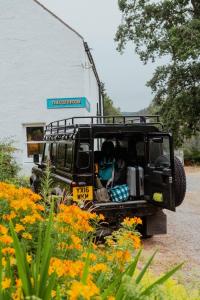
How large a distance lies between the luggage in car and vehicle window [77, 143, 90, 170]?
1.07 metres

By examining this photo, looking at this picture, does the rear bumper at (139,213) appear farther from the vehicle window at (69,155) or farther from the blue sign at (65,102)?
the blue sign at (65,102)

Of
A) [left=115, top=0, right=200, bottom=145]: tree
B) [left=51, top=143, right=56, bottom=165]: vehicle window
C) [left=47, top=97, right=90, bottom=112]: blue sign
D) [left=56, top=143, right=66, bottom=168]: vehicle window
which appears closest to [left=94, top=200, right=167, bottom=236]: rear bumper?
[left=56, top=143, right=66, bottom=168]: vehicle window

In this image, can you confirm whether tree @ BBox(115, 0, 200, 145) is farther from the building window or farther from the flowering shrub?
the flowering shrub

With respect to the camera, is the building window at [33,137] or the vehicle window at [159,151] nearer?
the vehicle window at [159,151]

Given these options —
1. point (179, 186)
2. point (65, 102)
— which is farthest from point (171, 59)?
point (179, 186)

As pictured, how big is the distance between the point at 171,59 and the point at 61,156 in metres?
18.5

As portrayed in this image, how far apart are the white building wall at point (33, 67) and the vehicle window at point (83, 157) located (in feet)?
30.4

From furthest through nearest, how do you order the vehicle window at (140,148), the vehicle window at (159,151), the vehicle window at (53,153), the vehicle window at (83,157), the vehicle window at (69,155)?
the vehicle window at (53,153), the vehicle window at (140,148), the vehicle window at (159,151), the vehicle window at (69,155), the vehicle window at (83,157)

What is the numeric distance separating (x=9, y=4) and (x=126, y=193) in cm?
1147

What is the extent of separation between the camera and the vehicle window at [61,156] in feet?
28.0

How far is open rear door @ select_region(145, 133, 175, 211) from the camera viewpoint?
24.5 ft

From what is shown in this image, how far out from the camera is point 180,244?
802 centimetres

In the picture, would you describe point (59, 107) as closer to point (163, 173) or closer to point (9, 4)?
point (9, 4)

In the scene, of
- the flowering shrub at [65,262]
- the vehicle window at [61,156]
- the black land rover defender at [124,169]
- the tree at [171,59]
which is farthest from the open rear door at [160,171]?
the tree at [171,59]
